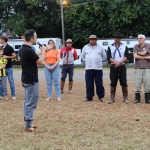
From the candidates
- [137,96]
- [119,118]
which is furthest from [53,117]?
[137,96]

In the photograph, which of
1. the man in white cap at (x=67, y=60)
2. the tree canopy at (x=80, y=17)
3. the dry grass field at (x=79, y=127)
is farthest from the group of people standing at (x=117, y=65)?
the tree canopy at (x=80, y=17)

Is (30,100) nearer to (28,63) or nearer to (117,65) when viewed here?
(28,63)

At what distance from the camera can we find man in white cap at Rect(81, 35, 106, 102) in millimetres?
11344

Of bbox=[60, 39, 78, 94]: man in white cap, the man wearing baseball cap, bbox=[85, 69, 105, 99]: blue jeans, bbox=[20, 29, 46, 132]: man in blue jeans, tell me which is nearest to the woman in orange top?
bbox=[85, 69, 105, 99]: blue jeans

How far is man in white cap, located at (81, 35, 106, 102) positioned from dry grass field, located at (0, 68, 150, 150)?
25.0 inches

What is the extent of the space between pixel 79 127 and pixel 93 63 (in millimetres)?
4065

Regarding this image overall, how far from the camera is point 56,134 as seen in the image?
6980mm

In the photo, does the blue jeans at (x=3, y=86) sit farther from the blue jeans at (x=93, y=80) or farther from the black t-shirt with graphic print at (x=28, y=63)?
the black t-shirt with graphic print at (x=28, y=63)

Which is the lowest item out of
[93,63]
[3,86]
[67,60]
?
[3,86]

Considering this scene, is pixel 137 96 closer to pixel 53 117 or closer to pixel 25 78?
pixel 53 117

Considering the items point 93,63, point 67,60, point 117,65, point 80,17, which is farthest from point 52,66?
point 80,17

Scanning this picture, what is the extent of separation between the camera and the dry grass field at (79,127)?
6203 mm

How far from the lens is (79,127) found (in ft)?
24.7

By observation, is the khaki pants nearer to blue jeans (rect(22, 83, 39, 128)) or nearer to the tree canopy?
blue jeans (rect(22, 83, 39, 128))
